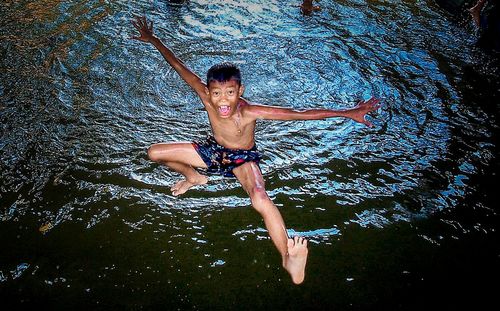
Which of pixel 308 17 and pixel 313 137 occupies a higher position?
pixel 308 17

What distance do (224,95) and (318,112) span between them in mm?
631

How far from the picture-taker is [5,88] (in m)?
4.20

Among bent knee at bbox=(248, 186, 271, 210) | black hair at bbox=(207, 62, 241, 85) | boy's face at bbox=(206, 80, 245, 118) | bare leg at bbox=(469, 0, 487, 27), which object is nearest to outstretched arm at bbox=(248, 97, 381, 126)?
boy's face at bbox=(206, 80, 245, 118)

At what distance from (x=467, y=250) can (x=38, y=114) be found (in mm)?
3786

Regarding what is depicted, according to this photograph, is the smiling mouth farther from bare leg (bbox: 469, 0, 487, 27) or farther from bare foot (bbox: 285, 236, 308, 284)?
bare leg (bbox: 469, 0, 487, 27)

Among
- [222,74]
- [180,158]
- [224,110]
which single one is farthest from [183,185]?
[222,74]

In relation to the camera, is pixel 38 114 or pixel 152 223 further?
pixel 38 114

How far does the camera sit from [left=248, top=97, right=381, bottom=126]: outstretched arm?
2684 millimetres

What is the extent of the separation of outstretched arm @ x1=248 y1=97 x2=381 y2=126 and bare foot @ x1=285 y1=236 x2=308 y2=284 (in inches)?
31.8

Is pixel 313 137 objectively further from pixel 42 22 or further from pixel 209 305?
pixel 42 22

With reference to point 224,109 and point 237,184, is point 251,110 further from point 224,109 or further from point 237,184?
point 237,184

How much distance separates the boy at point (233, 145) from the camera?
2598 millimetres

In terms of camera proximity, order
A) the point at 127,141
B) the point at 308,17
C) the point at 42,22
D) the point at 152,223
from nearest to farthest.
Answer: the point at 152,223 → the point at 127,141 → the point at 42,22 → the point at 308,17

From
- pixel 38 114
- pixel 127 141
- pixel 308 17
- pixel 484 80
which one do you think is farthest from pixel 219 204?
pixel 308 17
